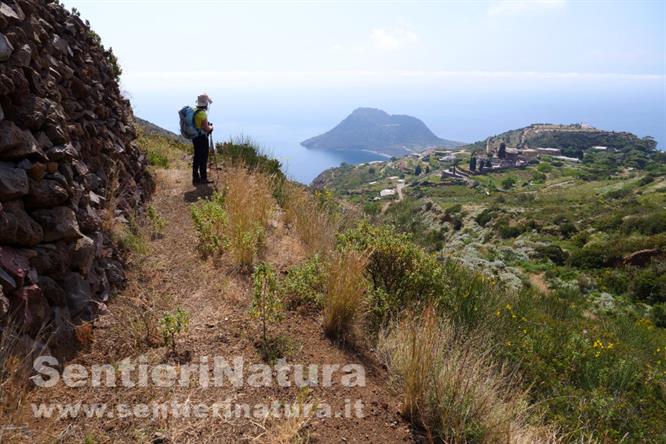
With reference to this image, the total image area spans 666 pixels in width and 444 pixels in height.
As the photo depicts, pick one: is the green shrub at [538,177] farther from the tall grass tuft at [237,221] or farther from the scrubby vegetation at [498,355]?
the tall grass tuft at [237,221]

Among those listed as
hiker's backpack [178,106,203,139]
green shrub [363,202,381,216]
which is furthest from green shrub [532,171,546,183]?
hiker's backpack [178,106,203,139]

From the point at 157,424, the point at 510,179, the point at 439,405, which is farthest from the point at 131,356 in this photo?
the point at 510,179

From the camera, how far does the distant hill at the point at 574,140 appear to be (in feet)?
365

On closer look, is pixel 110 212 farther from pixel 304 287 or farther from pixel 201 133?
pixel 201 133

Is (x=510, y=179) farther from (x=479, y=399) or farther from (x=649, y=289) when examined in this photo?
(x=479, y=399)

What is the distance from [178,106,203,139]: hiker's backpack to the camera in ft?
26.6

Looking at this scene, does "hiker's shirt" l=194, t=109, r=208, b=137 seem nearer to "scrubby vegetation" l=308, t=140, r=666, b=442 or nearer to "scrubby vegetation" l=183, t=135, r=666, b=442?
"scrubby vegetation" l=183, t=135, r=666, b=442

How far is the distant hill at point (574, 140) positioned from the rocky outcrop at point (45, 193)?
120 meters

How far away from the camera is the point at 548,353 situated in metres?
4.69

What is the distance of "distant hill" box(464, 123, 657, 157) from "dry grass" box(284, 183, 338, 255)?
117m

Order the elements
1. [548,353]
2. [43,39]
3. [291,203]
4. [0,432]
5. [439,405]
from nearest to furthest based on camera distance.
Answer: [0,432], [439,405], [43,39], [548,353], [291,203]

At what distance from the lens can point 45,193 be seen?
3197 millimetres

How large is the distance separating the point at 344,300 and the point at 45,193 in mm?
2735

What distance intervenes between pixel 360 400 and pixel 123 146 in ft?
18.5
